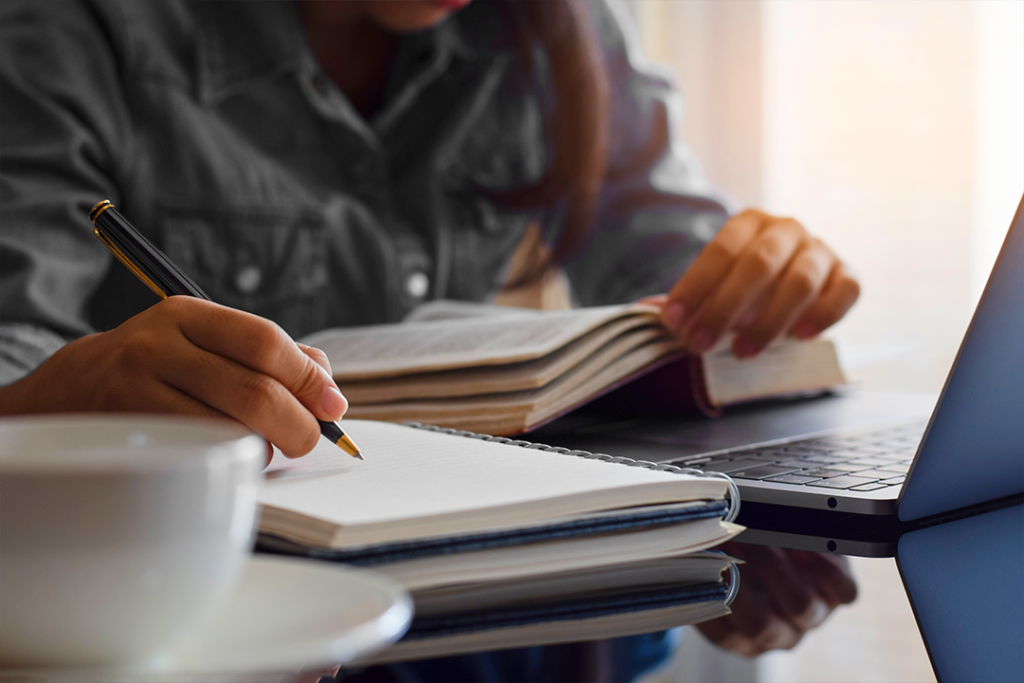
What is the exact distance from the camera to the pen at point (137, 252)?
0.38 meters

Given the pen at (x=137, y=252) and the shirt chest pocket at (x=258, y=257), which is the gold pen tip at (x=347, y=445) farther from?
the shirt chest pocket at (x=258, y=257)

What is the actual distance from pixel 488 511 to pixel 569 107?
83cm

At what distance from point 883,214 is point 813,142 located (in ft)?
0.85

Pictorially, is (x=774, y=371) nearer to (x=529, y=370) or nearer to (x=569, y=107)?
(x=529, y=370)

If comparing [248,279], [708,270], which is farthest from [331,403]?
[248,279]

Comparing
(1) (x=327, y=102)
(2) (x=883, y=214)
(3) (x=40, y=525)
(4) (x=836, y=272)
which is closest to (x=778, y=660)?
(3) (x=40, y=525)

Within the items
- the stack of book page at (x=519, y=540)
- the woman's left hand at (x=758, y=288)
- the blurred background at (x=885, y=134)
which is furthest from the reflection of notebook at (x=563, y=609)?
the blurred background at (x=885, y=134)

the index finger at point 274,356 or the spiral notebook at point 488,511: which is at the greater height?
the spiral notebook at point 488,511

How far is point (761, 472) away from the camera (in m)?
0.41

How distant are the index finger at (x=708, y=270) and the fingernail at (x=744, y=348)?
0.15ft

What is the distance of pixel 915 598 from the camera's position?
30 cm

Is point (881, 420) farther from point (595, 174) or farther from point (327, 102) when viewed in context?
point (327, 102)

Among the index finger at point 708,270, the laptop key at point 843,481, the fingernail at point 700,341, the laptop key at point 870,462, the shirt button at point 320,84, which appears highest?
the laptop key at point 843,481

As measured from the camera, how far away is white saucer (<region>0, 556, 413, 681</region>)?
150 millimetres
